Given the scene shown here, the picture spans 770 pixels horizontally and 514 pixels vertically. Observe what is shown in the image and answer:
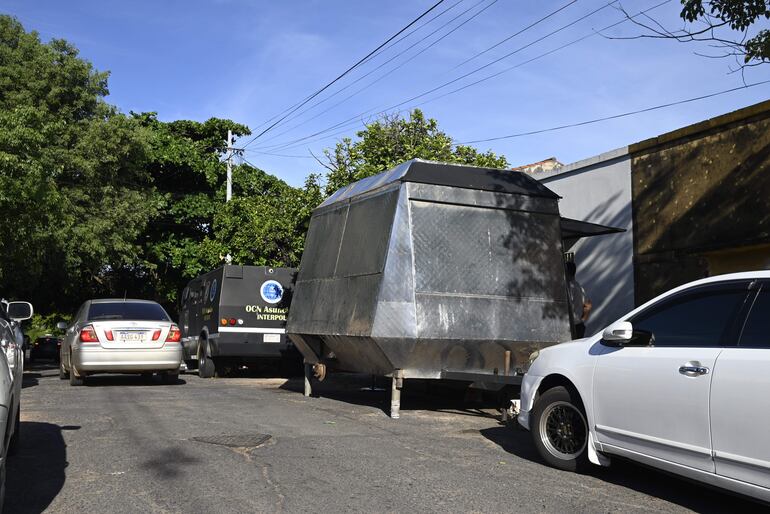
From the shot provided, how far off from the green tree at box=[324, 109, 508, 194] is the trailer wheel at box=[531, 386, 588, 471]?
9.44 meters

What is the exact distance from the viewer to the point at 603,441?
5863mm

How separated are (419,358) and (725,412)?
4.75 m

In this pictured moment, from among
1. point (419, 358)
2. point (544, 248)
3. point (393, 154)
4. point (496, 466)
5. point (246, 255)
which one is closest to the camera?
point (496, 466)

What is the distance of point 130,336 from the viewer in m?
12.8

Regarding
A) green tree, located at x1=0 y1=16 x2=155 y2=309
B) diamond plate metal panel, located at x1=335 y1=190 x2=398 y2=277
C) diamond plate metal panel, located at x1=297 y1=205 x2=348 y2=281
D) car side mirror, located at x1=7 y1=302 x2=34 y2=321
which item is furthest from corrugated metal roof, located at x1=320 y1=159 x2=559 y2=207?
green tree, located at x1=0 y1=16 x2=155 y2=309

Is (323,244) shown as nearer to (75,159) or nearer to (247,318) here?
(247,318)

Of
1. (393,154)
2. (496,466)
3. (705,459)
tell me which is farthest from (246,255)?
(705,459)

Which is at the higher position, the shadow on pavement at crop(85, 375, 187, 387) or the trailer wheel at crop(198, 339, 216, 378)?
the trailer wheel at crop(198, 339, 216, 378)

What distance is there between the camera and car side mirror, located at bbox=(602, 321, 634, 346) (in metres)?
5.57

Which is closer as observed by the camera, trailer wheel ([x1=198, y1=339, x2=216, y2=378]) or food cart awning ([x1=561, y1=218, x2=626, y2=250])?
food cart awning ([x1=561, y1=218, x2=626, y2=250])

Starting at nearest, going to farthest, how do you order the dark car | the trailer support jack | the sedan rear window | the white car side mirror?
the white car side mirror
the trailer support jack
the sedan rear window
the dark car

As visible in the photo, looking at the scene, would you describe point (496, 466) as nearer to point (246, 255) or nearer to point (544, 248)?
point (544, 248)

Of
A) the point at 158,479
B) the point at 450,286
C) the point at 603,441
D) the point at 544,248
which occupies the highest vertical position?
the point at 544,248

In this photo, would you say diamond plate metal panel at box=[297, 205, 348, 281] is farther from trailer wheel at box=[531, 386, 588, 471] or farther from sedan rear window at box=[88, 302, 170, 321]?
trailer wheel at box=[531, 386, 588, 471]
